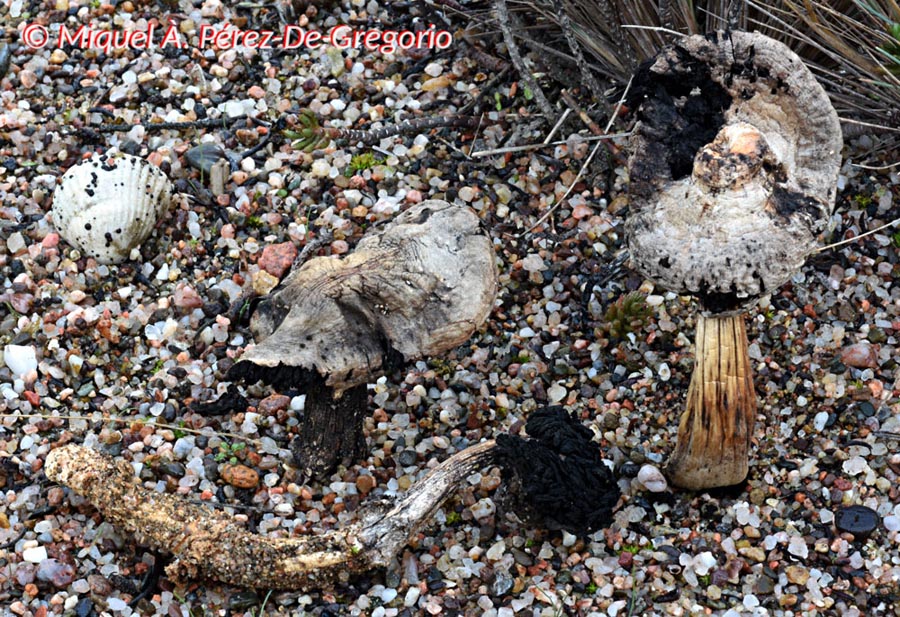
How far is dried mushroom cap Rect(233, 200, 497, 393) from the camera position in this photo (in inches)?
121

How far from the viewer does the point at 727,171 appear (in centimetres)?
284

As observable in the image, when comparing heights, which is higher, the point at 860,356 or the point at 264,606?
the point at 860,356

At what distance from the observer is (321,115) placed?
4.34 metres

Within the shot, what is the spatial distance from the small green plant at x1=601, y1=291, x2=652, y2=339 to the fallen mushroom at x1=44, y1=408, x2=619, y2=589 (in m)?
0.55

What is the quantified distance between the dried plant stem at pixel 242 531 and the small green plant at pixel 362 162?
1.29 metres

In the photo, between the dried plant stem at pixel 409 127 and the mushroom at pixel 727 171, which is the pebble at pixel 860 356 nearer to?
the mushroom at pixel 727 171

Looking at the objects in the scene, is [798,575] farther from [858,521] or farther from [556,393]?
[556,393]

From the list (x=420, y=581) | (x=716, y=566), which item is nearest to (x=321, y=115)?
(x=420, y=581)

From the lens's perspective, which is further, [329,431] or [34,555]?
[329,431]

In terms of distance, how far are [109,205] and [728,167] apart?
206cm

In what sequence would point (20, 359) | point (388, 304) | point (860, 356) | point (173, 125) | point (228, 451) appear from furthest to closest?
point (173, 125), point (20, 359), point (860, 356), point (228, 451), point (388, 304)

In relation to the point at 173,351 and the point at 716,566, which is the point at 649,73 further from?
the point at 173,351

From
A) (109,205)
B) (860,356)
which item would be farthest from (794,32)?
(109,205)

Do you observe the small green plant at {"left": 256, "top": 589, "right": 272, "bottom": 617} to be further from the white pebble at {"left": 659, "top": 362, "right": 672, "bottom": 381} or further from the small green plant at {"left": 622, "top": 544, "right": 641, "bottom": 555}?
the white pebble at {"left": 659, "top": 362, "right": 672, "bottom": 381}
